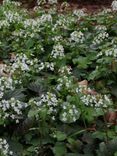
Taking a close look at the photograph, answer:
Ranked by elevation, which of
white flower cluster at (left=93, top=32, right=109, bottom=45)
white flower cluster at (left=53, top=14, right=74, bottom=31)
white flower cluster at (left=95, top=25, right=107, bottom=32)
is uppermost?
white flower cluster at (left=53, top=14, right=74, bottom=31)

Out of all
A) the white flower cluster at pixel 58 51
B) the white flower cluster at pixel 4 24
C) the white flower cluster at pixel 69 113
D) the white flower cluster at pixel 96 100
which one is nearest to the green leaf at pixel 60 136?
the white flower cluster at pixel 69 113

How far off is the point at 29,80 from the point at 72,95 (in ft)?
2.13

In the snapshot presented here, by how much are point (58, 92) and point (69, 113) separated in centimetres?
44

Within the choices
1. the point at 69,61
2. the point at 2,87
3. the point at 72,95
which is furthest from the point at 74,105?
the point at 69,61

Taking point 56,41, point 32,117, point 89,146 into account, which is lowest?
point 89,146

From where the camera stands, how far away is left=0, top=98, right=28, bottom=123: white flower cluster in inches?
144

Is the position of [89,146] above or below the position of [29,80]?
below

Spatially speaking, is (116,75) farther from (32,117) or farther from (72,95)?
(32,117)

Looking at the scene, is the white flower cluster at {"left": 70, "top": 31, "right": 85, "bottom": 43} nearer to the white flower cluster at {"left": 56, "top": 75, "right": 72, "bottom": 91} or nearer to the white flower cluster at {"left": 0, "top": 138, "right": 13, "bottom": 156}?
the white flower cluster at {"left": 56, "top": 75, "right": 72, "bottom": 91}

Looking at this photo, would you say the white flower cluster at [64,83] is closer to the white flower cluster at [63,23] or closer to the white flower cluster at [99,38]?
the white flower cluster at [99,38]

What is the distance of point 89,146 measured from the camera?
3.63m

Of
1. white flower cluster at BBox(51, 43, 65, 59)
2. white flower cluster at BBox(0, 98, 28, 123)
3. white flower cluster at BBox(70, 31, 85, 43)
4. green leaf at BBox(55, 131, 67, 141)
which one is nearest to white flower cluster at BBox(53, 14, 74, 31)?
white flower cluster at BBox(70, 31, 85, 43)

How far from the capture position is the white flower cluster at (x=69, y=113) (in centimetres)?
358

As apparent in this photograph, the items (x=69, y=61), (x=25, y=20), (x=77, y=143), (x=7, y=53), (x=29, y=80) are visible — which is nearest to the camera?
(x=77, y=143)
